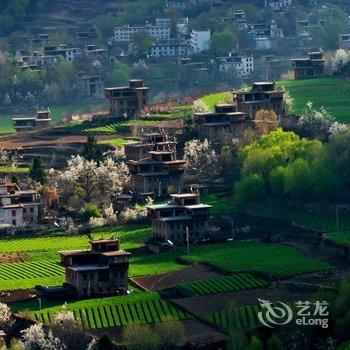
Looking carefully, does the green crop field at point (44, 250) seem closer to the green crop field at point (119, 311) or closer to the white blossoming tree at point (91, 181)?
the green crop field at point (119, 311)

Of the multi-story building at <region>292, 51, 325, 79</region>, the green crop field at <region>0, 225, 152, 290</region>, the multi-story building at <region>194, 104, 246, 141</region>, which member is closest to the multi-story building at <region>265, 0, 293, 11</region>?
the multi-story building at <region>292, 51, 325, 79</region>

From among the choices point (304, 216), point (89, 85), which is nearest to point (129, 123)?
point (304, 216)

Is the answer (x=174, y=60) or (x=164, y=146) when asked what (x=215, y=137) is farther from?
(x=174, y=60)

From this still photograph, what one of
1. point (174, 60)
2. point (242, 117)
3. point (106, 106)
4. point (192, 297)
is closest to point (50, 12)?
point (174, 60)

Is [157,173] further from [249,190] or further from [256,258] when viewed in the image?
[256,258]

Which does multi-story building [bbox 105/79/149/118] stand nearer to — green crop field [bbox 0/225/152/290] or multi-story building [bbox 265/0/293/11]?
green crop field [bbox 0/225/152/290]
